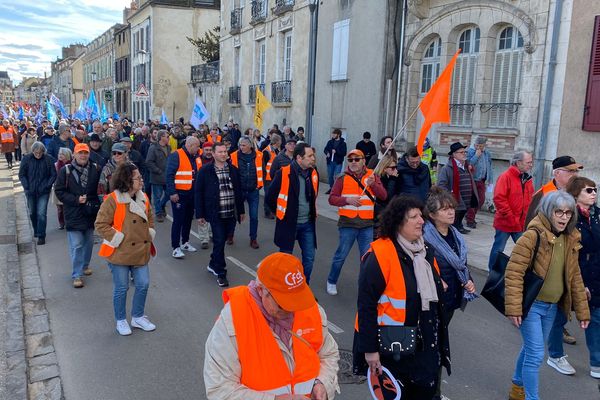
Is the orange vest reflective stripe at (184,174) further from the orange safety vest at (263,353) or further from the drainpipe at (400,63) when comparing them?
the drainpipe at (400,63)

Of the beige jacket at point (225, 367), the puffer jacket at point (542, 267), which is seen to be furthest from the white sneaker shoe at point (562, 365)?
the beige jacket at point (225, 367)

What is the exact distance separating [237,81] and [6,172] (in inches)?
435

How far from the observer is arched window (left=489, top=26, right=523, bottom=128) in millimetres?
12109

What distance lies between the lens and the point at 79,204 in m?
7.15

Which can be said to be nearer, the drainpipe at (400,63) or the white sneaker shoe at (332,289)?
the white sneaker shoe at (332,289)

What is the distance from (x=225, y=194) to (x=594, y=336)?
4.56 m

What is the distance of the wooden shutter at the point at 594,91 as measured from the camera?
403 inches

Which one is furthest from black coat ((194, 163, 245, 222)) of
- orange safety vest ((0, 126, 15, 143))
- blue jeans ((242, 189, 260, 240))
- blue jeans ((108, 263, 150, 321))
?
orange safety vest ((0, 126, 15, 143))

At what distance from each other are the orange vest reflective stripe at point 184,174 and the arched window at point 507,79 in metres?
7.44

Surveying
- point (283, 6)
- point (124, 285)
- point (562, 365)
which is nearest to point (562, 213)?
point (562, 365)

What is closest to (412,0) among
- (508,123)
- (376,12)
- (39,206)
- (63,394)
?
(376,12)

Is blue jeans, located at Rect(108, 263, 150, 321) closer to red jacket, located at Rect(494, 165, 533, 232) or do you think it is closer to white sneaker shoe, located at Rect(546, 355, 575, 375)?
white sneaker shoe, located at Rect(546, 355, 575, 375)

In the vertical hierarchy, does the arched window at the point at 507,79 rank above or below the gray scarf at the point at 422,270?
above

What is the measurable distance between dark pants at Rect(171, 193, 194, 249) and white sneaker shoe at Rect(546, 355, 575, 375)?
18.9 feet
